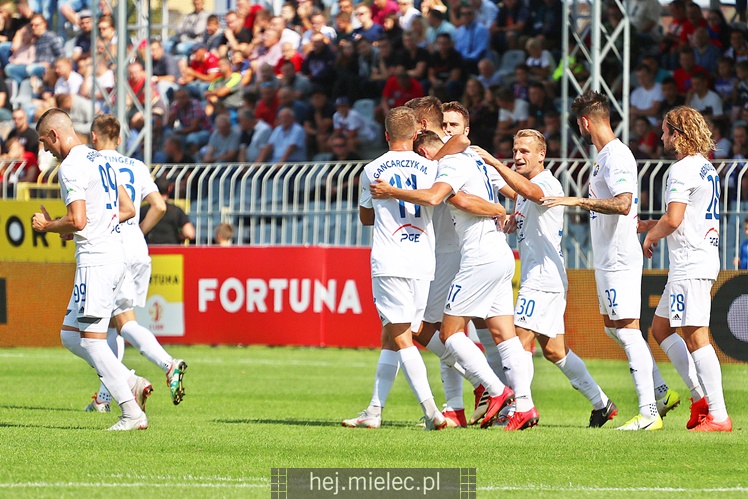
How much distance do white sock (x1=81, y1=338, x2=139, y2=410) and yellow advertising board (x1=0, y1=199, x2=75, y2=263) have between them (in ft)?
32.3

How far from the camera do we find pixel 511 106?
62.3 ft

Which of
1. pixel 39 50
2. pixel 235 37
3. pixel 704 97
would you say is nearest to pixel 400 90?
pixel 704 97

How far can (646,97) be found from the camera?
61.2ft

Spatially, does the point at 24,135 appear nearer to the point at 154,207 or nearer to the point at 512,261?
the point at 154,207

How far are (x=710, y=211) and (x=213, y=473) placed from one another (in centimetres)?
427

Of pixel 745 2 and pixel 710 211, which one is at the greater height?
pixel 745 2

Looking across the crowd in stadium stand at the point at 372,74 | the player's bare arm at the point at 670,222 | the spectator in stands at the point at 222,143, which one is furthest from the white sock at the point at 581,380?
the spectator in stands at the point at 222,143

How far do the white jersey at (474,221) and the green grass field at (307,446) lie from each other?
125 cm

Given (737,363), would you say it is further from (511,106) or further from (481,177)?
(481,177)

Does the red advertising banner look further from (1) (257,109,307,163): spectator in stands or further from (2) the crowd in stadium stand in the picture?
(1) (257,109,307,163): spectator in stands

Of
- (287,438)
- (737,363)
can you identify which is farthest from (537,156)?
(737,363)

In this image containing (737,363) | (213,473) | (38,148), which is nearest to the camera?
(213,473)

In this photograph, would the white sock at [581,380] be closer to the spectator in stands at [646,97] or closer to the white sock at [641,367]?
the white sock at [641,367]

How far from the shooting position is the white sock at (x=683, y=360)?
31.8 feet
